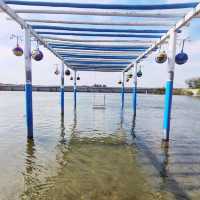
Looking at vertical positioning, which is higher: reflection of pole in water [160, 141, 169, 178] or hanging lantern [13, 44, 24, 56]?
hanging lantern [13, 44, 24, 56]

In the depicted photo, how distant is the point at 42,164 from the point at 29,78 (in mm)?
3875

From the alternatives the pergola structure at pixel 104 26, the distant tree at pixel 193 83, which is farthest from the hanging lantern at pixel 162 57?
the distant tree at pixel 193 83

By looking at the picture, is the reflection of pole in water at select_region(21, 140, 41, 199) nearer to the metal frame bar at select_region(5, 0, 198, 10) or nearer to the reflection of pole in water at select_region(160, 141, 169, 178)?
the reflection of pole in water at select_region(160, 141, 169, 178)

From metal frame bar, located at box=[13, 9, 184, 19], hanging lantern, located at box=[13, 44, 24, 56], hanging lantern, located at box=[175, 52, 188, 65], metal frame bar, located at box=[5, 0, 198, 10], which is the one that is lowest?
hanging lantern, located at box=[175, 52, 188, 65]

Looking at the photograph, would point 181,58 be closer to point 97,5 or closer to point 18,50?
point 97,5

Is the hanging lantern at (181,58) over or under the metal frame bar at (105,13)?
under

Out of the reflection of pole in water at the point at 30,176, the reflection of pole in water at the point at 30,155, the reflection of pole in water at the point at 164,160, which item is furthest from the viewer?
the reflection of pole in water at the point at 30,155

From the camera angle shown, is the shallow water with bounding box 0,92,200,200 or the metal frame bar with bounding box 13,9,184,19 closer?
the shallow water with bounding box 0,92,200,200

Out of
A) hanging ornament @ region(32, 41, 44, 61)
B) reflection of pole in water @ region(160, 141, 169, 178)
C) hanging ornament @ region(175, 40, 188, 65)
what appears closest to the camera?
reflection of pole in water @ region(160, 141, 169, 178)

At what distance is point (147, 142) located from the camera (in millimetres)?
10797

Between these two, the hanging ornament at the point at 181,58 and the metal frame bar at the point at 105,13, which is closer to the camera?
the metal frame bar at the point at 105,13

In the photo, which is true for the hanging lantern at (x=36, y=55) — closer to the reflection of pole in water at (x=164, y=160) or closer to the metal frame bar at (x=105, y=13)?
the metal frame bar at (x=105, y=13)

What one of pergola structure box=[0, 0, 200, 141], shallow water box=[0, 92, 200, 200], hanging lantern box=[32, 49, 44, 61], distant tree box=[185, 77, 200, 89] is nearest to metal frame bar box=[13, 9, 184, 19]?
pergola structure box=[0, 0, 200, 141]

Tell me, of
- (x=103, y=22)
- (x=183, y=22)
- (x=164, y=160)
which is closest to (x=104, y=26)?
(x=103, y=22)
